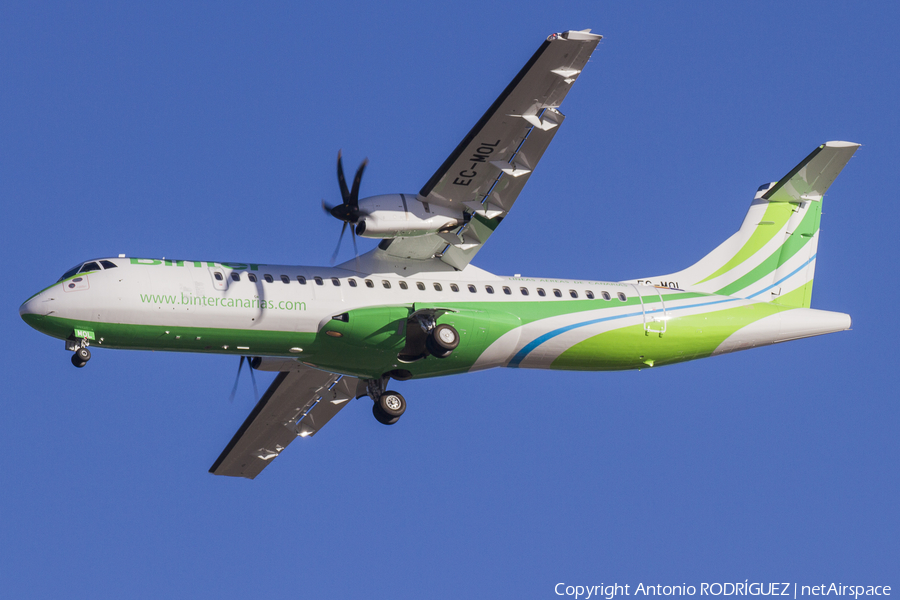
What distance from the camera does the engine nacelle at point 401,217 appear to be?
750 inches

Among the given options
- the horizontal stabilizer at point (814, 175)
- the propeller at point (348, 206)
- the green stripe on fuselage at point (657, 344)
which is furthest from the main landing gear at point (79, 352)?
the horizontal stabilizer at point (814, 175)

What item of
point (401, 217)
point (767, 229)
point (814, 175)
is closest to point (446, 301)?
point (401, 217)

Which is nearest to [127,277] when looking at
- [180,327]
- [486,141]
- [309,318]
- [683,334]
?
[180,327]

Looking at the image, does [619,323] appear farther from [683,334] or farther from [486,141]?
[486,141]

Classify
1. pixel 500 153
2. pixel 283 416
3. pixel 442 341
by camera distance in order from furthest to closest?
pixel 283 416 < pixel 500 153 < pixel 442 341

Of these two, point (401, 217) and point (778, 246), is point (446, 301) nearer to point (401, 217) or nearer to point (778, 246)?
point (401, 217)

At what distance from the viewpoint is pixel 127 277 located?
61.6 ft

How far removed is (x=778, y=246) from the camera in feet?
79.9

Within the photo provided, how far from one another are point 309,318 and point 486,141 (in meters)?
4.18

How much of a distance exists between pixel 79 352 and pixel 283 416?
653cm

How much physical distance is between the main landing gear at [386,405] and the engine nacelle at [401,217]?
10.5ft

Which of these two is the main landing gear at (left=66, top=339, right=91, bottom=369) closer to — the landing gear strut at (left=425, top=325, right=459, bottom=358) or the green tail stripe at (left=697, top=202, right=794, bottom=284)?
the landing gear strut at (left=425, top=325, right=459, bottom=358)

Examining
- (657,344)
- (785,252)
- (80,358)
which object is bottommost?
(80,358)

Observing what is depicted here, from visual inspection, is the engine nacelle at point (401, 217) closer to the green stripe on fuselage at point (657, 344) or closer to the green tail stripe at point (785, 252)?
the green stripe on fuselage at point (657, 344)
